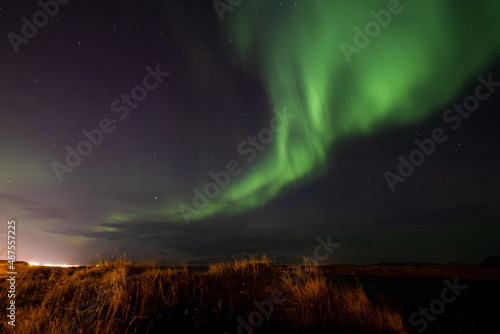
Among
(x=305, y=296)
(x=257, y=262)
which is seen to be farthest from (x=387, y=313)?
(x=257, y=262)

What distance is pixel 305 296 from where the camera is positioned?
16.6 ft

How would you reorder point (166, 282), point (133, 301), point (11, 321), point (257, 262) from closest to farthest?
point (11, 321) → point (133, 301) → point (166, 282) → point (257, 262)

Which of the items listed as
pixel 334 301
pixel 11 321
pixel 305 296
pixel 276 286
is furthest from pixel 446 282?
pixel 11 321

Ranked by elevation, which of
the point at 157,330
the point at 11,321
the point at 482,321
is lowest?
the point at 482,321

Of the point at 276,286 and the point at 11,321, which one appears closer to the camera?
the point at 11,321

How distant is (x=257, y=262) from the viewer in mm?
9391

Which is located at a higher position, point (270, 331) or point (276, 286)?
point (276, 286)

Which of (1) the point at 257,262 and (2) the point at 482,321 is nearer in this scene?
(2) the point at 482,321

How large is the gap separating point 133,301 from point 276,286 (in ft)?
9.97

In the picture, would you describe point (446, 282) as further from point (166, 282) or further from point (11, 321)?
point (11, 321)

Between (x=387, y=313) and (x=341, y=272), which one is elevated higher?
(x=341, y=272)

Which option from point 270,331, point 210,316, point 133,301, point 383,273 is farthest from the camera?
point 383,273

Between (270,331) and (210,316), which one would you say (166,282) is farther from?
(270,331)

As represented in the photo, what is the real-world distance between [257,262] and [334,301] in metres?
4.59
